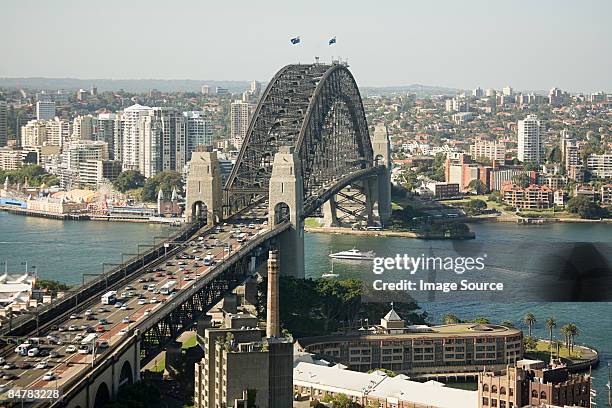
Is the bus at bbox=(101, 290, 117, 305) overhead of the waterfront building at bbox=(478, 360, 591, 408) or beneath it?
overhead

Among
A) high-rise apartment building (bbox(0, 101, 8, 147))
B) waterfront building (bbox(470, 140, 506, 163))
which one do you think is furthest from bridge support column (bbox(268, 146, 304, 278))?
high-rise apartment building (bbox(0, 101, 8, 147))

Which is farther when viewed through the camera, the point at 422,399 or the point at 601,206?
the point at 601,206

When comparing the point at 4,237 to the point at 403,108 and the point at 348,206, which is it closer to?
the point at 348,206

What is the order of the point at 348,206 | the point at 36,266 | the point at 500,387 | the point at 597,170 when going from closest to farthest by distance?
the point at 500,387
the point at 36,266
the point at 348,206
the point at 597,170

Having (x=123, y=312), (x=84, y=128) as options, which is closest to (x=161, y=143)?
(x=84, y=128)

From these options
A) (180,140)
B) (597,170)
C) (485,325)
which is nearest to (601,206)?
(597,170)

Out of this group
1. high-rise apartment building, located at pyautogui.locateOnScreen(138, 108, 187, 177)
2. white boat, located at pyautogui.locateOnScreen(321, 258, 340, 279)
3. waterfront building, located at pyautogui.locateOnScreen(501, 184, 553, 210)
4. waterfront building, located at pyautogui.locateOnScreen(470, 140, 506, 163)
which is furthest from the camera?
waterfront building, located at pyautogui.locateOnScreen(470, 140, 506, 163)

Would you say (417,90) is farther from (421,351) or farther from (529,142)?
(421,351)

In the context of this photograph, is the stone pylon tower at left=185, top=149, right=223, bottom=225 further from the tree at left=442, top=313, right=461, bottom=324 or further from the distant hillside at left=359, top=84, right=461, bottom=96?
the distant hillside at left=359, top=84, right=461, bottom=96

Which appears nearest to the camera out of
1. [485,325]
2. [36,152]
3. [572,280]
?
[485,325]
